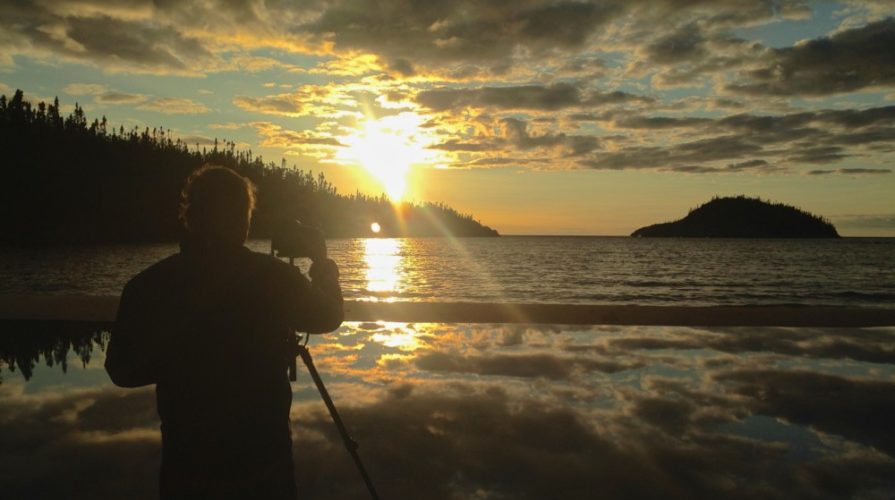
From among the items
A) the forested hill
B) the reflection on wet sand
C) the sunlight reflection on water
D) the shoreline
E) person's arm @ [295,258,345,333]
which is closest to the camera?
person's arm @ [295,258,345,333]

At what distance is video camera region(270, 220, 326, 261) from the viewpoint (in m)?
3.24

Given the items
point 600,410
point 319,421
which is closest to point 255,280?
point 319,421

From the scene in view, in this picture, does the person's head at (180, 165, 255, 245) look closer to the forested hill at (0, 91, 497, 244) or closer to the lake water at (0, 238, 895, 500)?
the lake water at (0, 238, 895, 500)

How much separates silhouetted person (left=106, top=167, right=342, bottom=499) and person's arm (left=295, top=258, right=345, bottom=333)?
7 cm

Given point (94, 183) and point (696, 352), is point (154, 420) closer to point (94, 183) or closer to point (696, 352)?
point (696, 352)

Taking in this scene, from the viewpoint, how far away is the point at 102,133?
158375 mm

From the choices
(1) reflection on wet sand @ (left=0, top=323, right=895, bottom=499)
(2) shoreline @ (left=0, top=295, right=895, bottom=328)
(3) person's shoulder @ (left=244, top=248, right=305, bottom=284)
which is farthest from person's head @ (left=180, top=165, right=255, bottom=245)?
(2) shoreline @ (left=0, top=295, right=895, bottom=328)

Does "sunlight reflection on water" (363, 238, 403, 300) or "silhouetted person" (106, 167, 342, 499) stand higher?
"silhouetted person" (106, 167, 342, 499)

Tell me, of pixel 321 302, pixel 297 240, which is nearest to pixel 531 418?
pixel 297 240

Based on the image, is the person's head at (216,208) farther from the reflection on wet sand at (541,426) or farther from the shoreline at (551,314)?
the shoreline at (551,314)

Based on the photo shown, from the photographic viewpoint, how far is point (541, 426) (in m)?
6.23

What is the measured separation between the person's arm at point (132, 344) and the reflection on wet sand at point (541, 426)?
8.28 feet

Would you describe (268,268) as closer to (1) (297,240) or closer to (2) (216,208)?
(2) (216,208)

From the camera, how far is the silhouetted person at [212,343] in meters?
2.47
